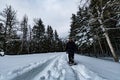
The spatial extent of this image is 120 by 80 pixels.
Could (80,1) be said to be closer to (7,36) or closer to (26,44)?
(7,36)

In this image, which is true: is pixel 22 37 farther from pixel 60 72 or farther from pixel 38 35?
pixel 60 72

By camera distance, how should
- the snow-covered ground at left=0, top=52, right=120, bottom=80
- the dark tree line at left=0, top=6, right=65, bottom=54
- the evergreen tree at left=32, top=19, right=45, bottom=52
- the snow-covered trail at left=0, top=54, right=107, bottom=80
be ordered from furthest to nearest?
1. the evergreen tree at left=32, top=19, right=45, bottom=52
2. the dark tree line at left=0, top=6, right=65, bottom=54
3. the snow-covered ground at left=0, top=52, right=120, bottom=80
4. the snow-covered trail at left=0, top=54, right=107, bottom=80

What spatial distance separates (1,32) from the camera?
170 feet

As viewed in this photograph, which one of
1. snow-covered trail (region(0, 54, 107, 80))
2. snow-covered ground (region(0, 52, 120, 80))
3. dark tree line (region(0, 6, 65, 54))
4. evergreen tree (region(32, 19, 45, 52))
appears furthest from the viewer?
evergreen tree (region(32, 19, 45, 52))

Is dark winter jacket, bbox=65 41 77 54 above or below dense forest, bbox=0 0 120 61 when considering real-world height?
below

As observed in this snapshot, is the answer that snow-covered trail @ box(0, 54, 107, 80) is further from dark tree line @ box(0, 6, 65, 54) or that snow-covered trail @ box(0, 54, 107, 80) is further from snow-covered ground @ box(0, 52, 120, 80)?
dark tree line @ box(0, 6, 65, 54)

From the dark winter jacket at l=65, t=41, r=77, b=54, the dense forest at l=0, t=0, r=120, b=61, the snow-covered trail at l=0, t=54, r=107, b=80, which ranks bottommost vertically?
the snow-covered trail at l=0, t=54, r=107, b=80

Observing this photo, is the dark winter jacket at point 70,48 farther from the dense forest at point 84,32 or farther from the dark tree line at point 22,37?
the dark tree line at point 22,37

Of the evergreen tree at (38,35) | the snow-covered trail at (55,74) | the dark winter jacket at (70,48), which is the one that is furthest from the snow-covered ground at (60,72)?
the evergreen tree at (38,35)

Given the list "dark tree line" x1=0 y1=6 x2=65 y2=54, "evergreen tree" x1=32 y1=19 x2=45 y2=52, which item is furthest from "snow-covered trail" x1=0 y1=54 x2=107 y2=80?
"evergreen tree" x1=32 y1=19 x2=45 y2=52

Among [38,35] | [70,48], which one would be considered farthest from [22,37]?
[70,48]

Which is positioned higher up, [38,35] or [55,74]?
[38,35]

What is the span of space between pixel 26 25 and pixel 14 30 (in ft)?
85.8

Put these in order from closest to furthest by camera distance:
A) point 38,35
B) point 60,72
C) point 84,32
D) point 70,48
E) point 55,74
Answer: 1. point 55,74
2. point 60,72
3. point 70,48
4. point 84,32
5. point 38,35
